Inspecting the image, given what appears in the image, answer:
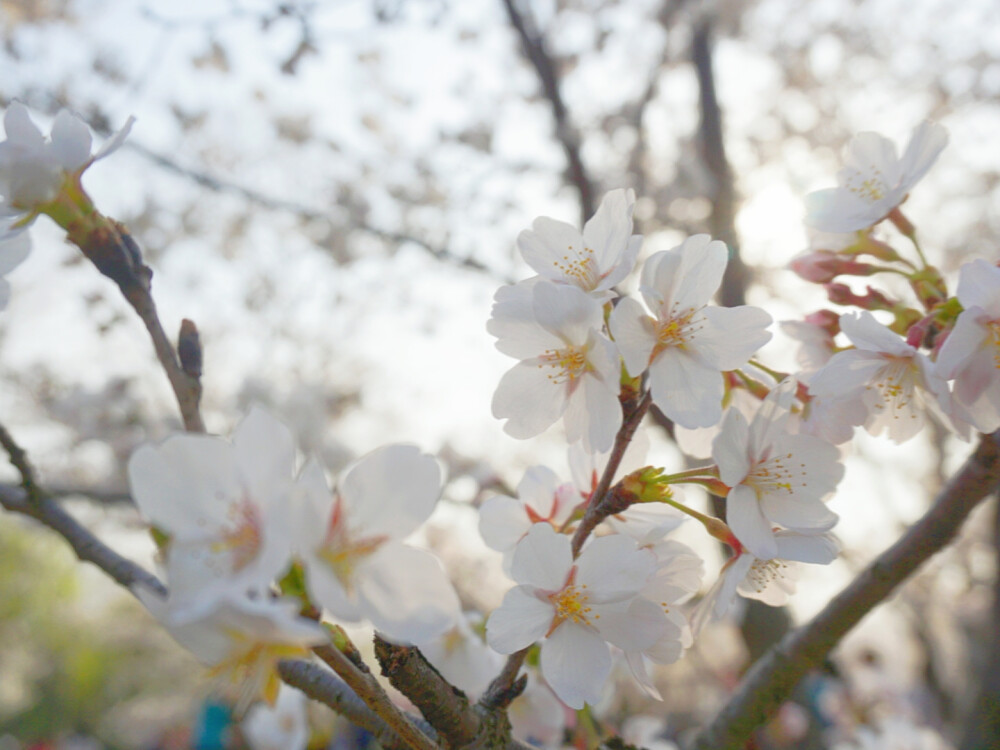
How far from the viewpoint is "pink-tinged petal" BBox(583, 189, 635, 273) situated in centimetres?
63

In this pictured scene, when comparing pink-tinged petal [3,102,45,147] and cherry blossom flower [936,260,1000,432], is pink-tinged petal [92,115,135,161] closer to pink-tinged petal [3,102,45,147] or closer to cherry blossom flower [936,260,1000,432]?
pink-tinged petal [3,102,45,147]

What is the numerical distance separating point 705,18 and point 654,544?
3.56 metres

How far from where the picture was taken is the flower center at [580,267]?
2.14ft

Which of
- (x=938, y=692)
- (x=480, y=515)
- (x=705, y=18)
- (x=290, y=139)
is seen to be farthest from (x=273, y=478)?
(x=938, y=692)

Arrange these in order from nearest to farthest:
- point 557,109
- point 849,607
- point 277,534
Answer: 1. point 277,534
2. point 849,607
3. point 557,109

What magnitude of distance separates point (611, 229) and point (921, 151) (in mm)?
452

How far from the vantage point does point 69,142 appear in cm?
59

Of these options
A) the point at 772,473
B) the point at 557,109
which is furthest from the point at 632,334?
the point at 557,109

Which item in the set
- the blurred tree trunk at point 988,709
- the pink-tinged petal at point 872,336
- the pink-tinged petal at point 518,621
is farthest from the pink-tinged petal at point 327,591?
the blurred tree trunk at point 988,709

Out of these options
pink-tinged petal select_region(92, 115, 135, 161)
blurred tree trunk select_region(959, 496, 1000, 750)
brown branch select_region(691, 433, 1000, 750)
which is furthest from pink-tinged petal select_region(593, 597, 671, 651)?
blurred tree trunk select_region(959, 496, 1000, 750)

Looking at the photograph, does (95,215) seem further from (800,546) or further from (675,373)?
(800,546)

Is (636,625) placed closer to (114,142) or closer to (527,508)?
(527,508)

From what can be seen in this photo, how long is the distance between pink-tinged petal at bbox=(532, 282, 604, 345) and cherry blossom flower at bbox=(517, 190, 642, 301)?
5 centimetres

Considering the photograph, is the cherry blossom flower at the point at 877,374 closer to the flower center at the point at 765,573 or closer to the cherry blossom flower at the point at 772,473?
the cherry blossom flower at the point at 772,473
